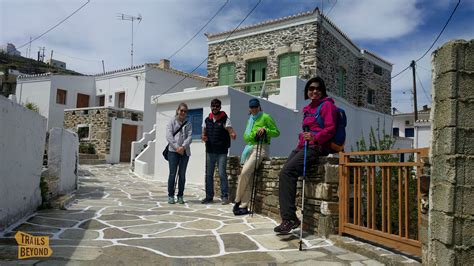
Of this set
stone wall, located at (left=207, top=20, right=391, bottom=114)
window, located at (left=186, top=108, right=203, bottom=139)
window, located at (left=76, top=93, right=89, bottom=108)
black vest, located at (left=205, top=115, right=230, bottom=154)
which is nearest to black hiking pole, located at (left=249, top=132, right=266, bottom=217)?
black vest, located at (left=205, top=115, right=230, bottom=154)

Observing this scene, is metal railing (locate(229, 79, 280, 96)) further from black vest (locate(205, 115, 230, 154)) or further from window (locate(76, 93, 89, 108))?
window (locate(76, 93, 89, 108))

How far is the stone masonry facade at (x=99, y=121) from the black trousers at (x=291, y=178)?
680 inches

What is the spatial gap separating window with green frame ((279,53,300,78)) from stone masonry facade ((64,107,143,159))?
943 cm

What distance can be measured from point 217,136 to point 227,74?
1340 centimetres

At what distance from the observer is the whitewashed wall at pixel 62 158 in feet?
19.8

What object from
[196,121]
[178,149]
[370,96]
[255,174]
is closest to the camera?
[255,174]

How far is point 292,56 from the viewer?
56.5 feet

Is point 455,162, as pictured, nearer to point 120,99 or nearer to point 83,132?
point 83,132

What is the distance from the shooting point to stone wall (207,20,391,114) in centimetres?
1672

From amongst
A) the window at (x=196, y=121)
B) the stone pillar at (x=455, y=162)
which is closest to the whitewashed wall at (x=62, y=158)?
the window at (x=196, y=121)

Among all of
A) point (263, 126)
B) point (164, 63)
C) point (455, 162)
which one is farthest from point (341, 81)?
point (455, 162)

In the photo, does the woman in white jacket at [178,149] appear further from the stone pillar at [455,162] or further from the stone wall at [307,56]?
the stone wall at [307,56]

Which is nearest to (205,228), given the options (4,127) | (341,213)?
(341,213)

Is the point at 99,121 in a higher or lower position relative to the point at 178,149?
higher
